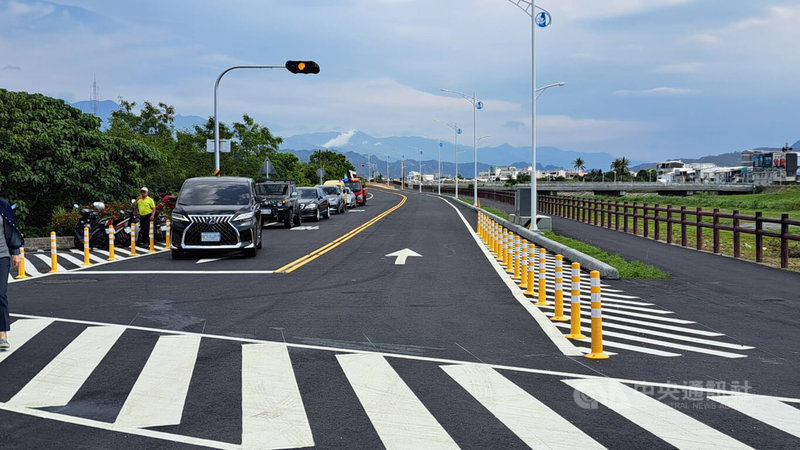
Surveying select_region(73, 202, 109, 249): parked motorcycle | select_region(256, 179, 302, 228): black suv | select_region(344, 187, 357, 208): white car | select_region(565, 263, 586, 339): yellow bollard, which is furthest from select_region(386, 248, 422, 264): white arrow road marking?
select_region(344, 187, 357, 208): white car

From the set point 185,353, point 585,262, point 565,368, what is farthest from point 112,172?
point 565,368

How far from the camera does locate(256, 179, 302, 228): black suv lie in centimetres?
3145

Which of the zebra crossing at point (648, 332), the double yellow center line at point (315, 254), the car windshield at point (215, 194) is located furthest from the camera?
the car windshield at point (215, 194)

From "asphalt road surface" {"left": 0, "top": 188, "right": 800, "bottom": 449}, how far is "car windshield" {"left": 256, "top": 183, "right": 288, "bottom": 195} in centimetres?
1886

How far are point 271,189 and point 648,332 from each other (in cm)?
2521

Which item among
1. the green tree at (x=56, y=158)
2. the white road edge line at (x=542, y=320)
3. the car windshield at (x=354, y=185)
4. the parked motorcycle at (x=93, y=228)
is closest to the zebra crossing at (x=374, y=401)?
the white road edge line at (x=542, y=320)

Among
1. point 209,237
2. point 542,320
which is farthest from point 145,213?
point 542,320

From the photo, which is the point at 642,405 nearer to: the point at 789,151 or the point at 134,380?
the point at 134,380

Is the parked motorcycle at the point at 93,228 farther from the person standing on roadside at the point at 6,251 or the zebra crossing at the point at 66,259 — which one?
the person standing on roadside at the point at 6,251

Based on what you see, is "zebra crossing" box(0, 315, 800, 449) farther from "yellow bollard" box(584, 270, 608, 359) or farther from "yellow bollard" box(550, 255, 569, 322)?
"yellow bollard" box(550, 255, 569, 322)

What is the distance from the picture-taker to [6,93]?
2959 cm

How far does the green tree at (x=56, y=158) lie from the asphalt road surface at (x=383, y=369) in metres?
15.4

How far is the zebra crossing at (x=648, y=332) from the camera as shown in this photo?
27.3 ft

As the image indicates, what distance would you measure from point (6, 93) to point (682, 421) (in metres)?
30.4
